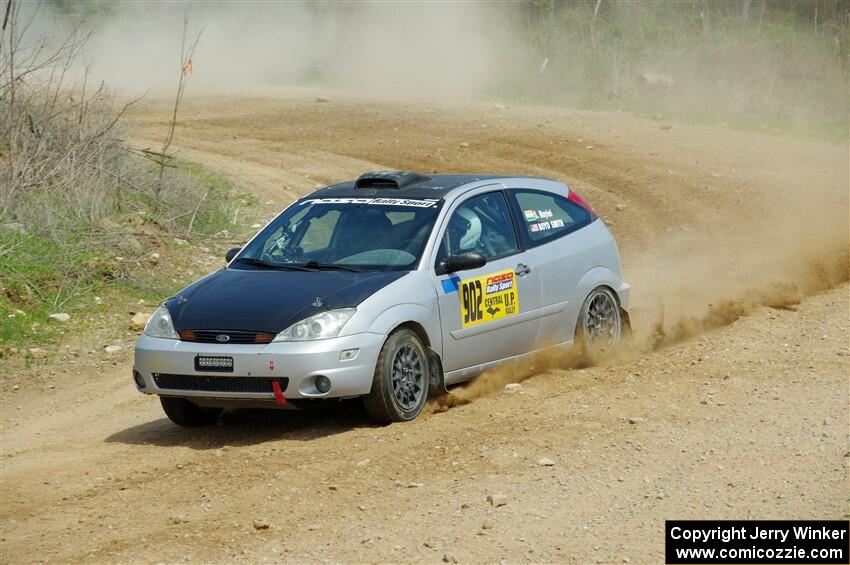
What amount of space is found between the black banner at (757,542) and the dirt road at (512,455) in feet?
0.37

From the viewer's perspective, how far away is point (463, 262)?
9086 mm

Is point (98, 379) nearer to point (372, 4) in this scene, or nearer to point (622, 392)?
point (622, 392)

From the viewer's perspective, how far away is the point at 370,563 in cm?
618

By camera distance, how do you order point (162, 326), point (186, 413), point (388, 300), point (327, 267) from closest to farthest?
1. point (388, 300)
2. point (162, 326)
3. point (186, 413)
4. point (327, 267)

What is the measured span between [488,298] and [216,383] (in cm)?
211

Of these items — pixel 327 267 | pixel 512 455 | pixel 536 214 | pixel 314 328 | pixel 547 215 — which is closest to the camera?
pixel 512 455

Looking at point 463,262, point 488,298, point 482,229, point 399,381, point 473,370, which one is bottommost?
point 473,370

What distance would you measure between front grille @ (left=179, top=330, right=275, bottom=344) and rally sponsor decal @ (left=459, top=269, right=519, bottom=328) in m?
1.54

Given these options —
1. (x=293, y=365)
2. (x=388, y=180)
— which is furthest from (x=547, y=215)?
(x=293, y=365)

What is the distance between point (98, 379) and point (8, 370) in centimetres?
81

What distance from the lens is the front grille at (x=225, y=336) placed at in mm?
8330

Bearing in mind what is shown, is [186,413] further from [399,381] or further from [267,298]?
[399,381]

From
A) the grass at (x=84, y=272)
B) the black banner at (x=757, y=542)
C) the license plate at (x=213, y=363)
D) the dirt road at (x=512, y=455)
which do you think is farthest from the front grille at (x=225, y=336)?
the grass at (x=84, y=272)

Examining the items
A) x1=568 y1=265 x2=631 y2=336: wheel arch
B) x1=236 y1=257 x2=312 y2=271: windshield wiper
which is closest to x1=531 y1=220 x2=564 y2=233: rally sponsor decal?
x1=568 y1=265 x2=631 y2=336: wheel arch
